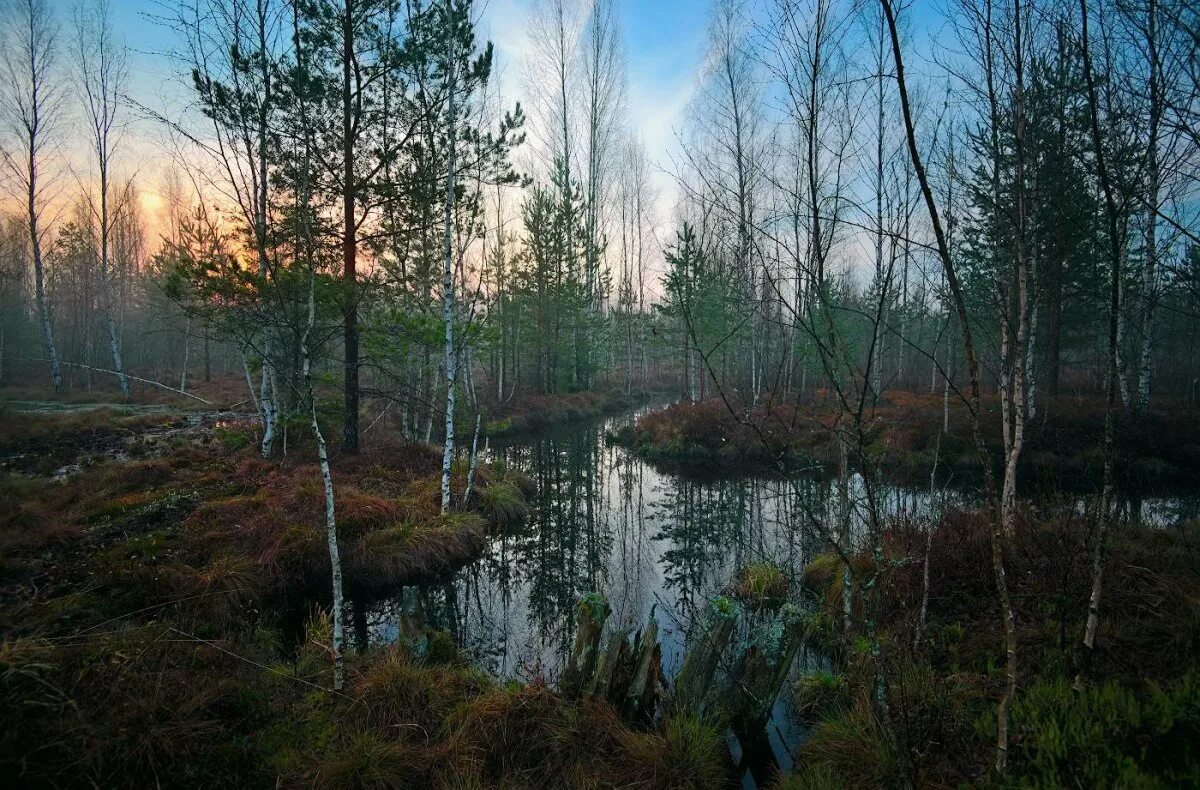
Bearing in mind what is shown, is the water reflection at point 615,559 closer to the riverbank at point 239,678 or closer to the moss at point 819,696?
the riverbank at point 239,678

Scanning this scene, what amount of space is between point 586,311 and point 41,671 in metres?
25.4

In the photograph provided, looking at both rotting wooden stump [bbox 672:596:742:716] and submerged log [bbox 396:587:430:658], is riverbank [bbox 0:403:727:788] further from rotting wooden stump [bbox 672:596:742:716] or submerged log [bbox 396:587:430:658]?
rotting wooden stump [bbox 672:596:742:716]

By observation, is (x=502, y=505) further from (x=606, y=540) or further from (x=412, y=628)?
(x=412, y=628)

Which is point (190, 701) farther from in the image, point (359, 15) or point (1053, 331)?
point (1053, 331)

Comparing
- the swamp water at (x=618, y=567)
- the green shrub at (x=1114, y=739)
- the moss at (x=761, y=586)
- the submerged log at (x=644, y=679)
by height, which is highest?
the green shrub at (x=1114, y=739)

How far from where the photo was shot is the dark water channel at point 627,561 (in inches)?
193

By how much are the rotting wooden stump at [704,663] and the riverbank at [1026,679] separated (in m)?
0.78

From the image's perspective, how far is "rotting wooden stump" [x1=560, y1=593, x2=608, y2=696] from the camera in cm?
369

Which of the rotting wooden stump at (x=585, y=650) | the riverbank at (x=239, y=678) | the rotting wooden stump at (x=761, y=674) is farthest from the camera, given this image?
the rotting wooden stump at (x=585, y=650)

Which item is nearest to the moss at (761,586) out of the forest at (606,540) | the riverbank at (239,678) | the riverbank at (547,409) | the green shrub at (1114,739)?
the forest at (606,540)

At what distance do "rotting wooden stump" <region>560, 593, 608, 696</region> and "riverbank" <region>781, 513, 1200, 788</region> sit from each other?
5.05 ft

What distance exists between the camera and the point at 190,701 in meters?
2.74

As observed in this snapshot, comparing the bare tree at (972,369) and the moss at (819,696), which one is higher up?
the bare tree at (972,369)

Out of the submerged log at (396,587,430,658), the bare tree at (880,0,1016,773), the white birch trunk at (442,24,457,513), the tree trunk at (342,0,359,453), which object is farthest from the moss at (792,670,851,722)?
the tree trunk at (342,0,359,453)
